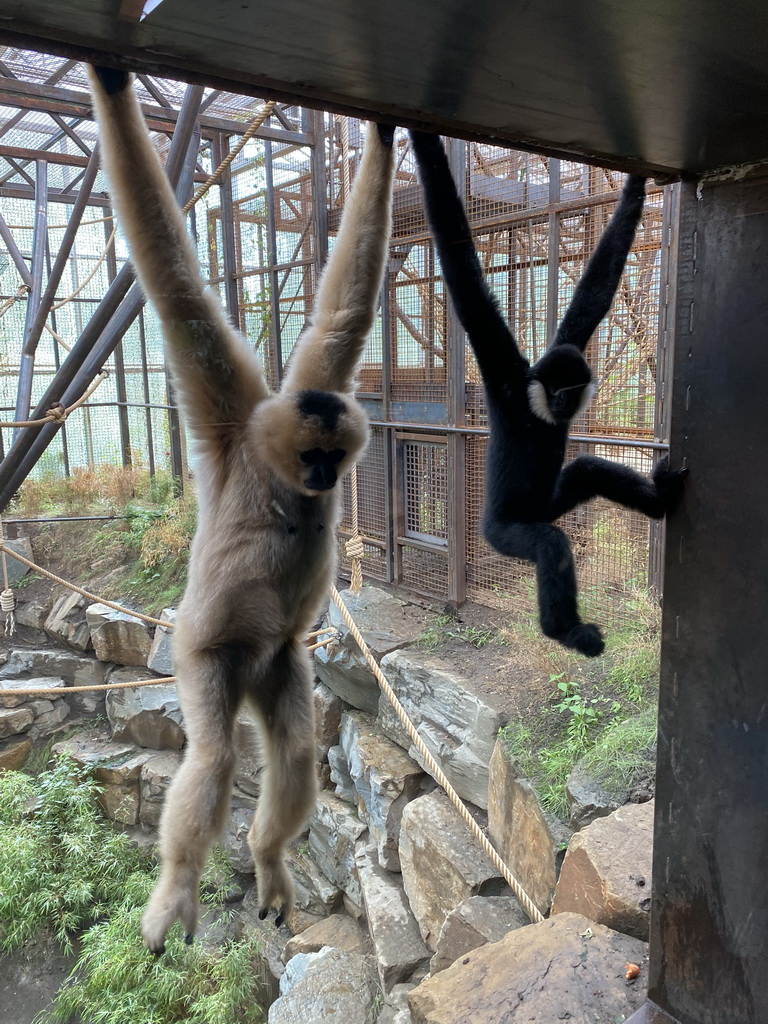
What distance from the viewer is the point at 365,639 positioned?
5.23 meters

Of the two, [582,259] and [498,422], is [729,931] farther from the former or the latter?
[582,259]

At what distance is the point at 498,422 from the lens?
81.4 inches

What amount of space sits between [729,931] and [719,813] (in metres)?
0.25

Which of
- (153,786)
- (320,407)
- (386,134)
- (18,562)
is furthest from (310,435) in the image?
(18,562)

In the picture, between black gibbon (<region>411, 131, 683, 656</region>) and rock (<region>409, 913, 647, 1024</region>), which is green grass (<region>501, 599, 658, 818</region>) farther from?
black gibbon (<region>411, 131, 683, 656</region>)

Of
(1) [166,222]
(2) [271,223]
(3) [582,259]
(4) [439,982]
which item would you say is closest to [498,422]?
(1) [166,222]

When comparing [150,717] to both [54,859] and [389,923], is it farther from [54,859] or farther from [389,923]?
[389,923]

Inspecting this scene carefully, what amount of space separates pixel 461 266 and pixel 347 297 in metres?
0.39

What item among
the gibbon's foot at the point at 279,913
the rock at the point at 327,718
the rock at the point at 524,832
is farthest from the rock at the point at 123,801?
the gibbon's foot at the point at 279,913

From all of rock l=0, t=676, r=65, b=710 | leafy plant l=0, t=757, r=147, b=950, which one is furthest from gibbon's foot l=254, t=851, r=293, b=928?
rock l=0, t=676, r=65, b=710

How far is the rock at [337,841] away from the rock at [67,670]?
300 cm

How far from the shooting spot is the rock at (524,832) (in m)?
3.28

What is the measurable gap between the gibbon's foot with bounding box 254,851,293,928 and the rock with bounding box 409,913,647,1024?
624mm

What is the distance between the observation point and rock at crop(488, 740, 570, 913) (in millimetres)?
3275
